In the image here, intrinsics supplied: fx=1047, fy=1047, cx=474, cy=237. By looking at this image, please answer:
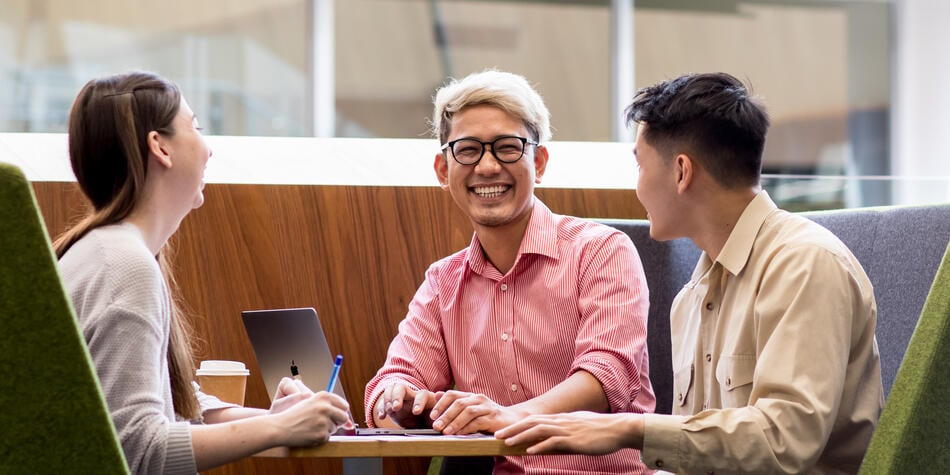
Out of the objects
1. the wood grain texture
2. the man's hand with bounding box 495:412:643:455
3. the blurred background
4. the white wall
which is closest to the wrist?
the man's hand with bounding box 495:412:643:455

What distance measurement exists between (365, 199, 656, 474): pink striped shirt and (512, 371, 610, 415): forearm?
0.7 inches

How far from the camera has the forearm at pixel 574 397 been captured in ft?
5.74

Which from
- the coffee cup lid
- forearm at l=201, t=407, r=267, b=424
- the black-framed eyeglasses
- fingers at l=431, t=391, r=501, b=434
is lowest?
forearm at l=201, t=407, r=267, b=424

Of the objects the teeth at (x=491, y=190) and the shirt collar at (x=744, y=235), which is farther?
the teeth at (x=491, y=190)

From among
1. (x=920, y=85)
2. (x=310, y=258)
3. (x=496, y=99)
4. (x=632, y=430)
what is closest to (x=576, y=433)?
(x=632, y=430)

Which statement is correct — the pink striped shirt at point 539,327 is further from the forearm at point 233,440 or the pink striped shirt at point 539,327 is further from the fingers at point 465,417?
the forearm at point 233,440

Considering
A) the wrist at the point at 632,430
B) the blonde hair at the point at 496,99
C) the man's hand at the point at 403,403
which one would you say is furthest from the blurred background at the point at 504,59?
the wrist at the point at 632,430

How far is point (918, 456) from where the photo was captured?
1160 millimetres

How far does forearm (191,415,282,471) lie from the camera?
4.26ft

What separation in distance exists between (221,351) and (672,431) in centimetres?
131

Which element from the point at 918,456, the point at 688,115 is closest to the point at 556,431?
the point at 918,456

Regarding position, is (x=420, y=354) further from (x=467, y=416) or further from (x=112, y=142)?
(x=112, y=142)

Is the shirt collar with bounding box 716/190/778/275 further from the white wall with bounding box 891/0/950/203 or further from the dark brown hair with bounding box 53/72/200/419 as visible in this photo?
the white wall with bounding box 891/0/950/203

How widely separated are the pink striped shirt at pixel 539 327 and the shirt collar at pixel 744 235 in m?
0.33
